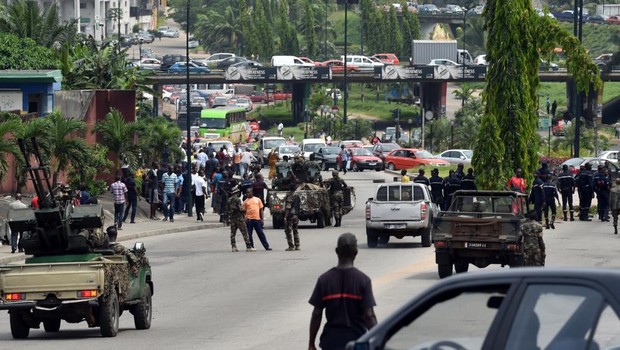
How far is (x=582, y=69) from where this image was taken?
4481 centimetres

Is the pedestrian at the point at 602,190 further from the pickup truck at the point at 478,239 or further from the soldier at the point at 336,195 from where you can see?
the pickup truck at the point at 478,239

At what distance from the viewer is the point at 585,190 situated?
142 feet

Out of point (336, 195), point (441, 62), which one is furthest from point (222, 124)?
point (336, 195)

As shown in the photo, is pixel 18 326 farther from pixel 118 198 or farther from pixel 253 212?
pixel 118 198

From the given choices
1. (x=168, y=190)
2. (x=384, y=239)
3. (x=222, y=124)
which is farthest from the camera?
(x=222, y=124)

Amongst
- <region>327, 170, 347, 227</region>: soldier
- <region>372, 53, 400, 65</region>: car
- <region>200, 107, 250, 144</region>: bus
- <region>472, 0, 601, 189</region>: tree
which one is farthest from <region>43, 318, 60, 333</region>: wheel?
<region>372, 53, 400, 65</region>: car

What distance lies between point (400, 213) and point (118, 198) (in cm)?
939

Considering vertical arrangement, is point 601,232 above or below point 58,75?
below

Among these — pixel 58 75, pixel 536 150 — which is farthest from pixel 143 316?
pixel 58 75

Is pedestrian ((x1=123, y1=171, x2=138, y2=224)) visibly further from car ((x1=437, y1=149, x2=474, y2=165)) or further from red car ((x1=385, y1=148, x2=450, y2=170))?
car ((x1=437, y1=149, x2=474, y2=165))

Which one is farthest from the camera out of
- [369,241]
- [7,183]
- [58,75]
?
[58,75]

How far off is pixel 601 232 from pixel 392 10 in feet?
355

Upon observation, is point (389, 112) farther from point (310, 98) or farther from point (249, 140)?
point (249, 140)

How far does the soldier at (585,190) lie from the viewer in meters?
43.1
